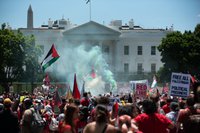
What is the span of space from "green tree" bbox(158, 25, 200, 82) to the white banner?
48976 millimetres

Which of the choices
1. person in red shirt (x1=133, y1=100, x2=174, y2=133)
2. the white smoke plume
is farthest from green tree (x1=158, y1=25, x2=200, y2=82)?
person in red shirt (x1=133, y1=100, x2=174, y2=133)

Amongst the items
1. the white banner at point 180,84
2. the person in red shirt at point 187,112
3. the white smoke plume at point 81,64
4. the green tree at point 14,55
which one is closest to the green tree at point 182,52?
the white smoke plume at point 81,64

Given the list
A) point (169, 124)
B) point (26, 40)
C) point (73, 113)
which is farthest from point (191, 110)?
point (26, 40)

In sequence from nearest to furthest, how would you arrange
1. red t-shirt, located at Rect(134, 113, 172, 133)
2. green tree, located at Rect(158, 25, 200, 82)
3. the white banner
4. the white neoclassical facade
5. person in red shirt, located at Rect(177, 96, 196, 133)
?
red t-shirt, located at Rect(134, 113, 172, 133) → person in red shirt, located at Rect(177, 96, 196, 133) → the white banner → green tree, located at Rect(158, 25, 200, 82) → the white neoclassical facade

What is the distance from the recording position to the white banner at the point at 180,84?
12.5 meters

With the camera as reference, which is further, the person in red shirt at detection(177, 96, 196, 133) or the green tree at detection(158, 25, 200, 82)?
the green tree at detection(158, 25, 200, 82)

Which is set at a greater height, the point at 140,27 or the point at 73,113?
the point at 140,27

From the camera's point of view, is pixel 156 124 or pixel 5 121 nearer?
pixel 156 124

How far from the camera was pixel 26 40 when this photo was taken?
190 feet

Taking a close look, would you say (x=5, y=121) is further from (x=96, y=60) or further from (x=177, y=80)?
(x=96, y=60)

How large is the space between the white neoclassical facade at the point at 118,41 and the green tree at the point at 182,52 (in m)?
21.0

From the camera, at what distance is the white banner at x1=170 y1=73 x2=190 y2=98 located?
40.9 ft

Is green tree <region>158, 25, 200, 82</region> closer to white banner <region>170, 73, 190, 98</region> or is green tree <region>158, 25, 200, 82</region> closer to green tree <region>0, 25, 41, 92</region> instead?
green tree <region>0, 25, 41, 92</region>

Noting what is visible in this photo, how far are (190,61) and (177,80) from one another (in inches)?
1984
